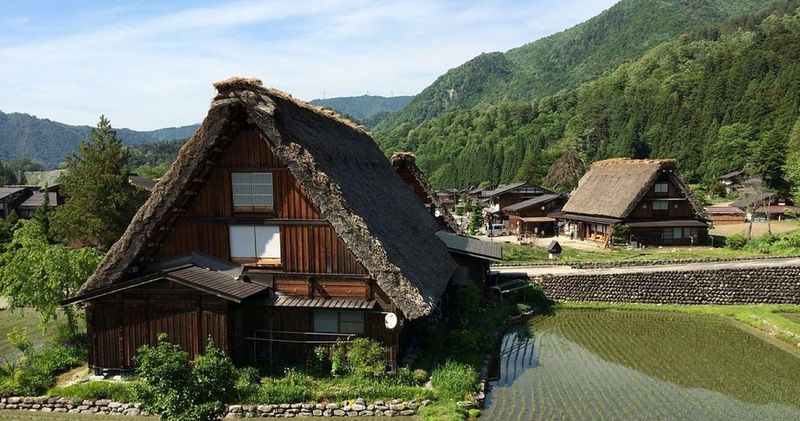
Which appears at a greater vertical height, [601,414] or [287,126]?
[287,126]

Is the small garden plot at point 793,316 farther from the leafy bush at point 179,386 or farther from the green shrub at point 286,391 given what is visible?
the leafy bush at point 179,386

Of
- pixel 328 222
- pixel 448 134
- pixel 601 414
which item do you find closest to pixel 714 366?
pixel 601 414

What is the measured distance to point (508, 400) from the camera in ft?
41.5

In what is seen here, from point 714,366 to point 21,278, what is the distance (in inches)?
809

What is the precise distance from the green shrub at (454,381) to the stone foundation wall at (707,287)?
1364 cm

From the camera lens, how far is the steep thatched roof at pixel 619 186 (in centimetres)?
3709

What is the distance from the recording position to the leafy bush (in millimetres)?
8305

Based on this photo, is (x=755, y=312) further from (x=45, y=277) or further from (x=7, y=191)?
(x=7, y=191)

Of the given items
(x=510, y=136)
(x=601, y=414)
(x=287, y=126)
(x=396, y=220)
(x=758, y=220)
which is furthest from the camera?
(x=510, y=136)

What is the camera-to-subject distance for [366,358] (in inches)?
508

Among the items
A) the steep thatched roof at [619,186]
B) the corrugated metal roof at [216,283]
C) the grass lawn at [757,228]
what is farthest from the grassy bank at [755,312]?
the grass lawn at [757,228]

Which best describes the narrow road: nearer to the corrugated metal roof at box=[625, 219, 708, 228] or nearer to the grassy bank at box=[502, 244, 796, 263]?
the grassy bank at box=[502, 244, 796, 263]

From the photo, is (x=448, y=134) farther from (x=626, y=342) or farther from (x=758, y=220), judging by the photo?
(x=626, y=342)

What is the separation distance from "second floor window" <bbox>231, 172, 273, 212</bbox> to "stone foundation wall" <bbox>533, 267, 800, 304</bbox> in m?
17.1
